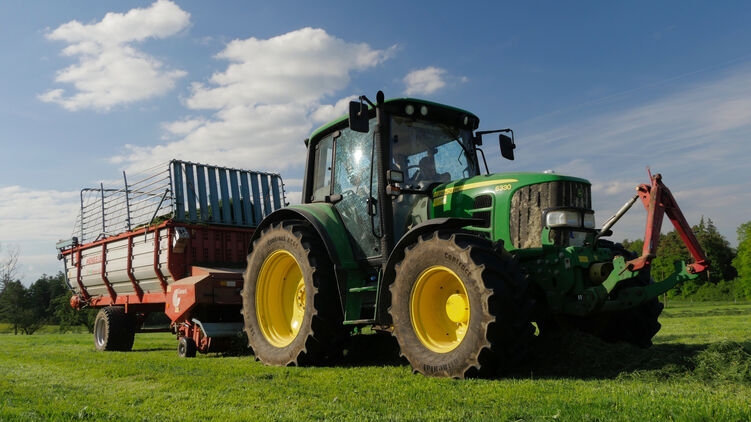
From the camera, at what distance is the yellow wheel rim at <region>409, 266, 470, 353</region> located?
18.3ft

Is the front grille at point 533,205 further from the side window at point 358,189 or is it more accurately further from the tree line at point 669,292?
the tree line at point 669,292

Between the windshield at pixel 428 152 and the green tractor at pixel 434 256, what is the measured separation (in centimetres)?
1

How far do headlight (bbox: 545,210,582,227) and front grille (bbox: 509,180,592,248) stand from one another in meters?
0.07

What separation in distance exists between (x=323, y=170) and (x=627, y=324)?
161 inches

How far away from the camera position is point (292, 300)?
796 cm

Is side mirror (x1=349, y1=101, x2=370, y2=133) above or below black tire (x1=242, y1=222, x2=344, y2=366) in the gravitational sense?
above

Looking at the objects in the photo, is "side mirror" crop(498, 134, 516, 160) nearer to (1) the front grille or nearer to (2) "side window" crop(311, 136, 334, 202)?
(1) the front grille

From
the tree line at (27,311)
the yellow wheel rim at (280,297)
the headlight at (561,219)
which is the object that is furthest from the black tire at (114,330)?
the tree line at (27,311)

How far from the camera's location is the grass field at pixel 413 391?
148 inches

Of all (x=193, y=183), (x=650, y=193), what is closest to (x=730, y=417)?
(x=650, y=193)

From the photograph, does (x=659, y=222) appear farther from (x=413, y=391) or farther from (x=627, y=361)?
(x=413, y=391)

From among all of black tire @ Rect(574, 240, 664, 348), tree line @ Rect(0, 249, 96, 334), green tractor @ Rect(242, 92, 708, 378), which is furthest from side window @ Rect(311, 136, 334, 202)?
tree line @ Rect(0, 249, 96, 334)

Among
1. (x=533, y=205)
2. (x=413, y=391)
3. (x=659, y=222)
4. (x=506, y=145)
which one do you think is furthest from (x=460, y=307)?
(x=506, y=145)

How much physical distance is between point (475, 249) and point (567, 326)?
207 cm
